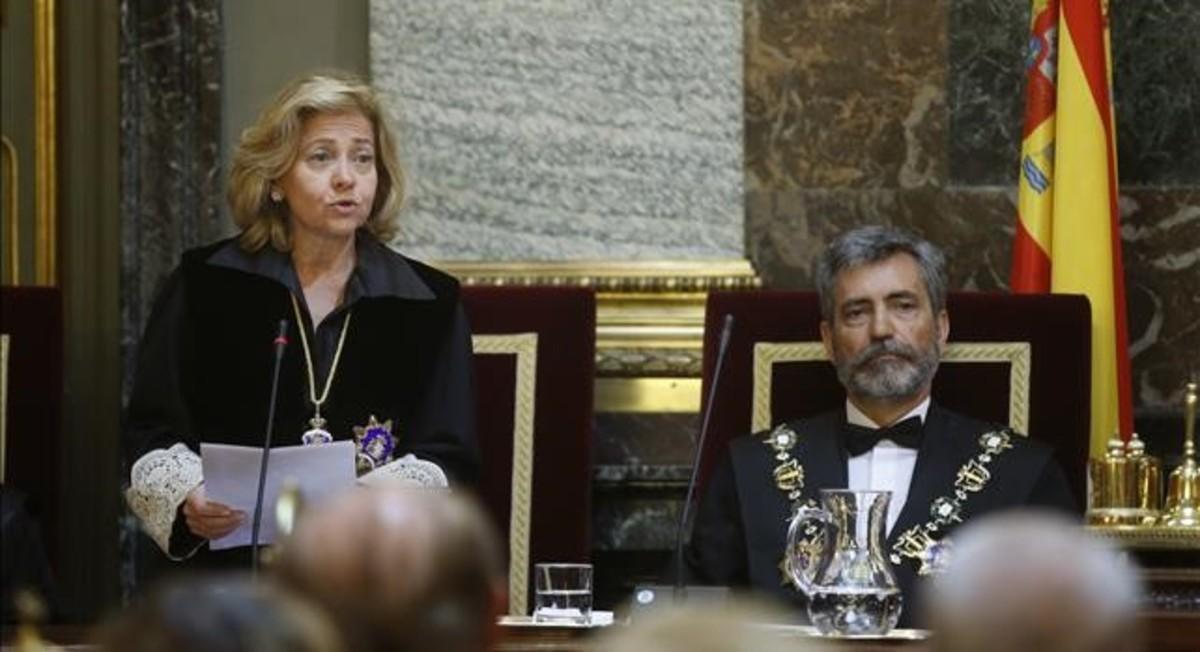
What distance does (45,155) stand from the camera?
6441mm

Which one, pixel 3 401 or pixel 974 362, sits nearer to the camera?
pixel 974 362

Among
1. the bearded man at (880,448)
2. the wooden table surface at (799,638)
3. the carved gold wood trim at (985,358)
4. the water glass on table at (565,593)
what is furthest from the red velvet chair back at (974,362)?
the wooden table surface at (799,638)

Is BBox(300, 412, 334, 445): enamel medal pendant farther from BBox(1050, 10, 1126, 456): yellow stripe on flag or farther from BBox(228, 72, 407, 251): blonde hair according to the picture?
BBox(1050, 10, 1126, 456): yellow stripe on flag

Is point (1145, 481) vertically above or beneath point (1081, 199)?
beneath

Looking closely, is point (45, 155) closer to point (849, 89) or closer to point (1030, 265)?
point (849, 89)

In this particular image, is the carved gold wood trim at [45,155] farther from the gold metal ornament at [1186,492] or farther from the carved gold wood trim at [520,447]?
the gold metal ornament at [1186,492]

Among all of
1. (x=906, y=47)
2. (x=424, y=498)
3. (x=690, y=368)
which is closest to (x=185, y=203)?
(x=690, y=368)

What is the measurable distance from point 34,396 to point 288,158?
38.4 inches

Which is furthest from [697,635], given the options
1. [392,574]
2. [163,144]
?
[163,144]

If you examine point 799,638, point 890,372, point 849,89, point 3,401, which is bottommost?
point 799,638

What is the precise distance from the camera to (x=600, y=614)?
432 centimetres

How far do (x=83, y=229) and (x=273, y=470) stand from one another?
2.28 metres

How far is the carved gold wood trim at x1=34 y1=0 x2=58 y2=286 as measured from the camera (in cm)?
643

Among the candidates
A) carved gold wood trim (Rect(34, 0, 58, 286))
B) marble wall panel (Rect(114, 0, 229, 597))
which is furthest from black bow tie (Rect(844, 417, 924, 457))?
carved gold wood trim (Rect(34, 0, 58, 286))
